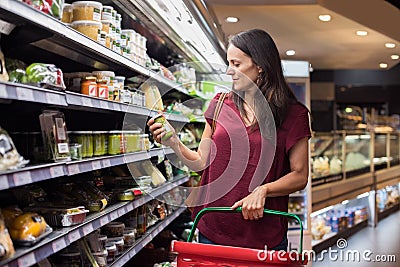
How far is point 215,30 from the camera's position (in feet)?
14.7

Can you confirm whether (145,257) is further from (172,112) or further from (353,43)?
(353,43)

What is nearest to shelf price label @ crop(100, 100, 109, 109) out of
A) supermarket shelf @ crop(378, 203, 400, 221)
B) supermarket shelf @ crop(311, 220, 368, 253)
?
supermarket shelf @ crop(311, 220, 368, 253)

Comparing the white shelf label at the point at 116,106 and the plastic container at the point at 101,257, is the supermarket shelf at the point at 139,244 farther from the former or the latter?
the white shelf label at the point at 116,106

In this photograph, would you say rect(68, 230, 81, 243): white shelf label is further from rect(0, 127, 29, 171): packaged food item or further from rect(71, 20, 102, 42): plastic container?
rect(71, 20, 102, 42): plastic container

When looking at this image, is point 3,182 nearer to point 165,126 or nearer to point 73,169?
point 73,169

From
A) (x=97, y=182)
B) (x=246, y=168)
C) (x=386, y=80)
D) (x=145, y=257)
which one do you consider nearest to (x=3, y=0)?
(x=246, y=168)

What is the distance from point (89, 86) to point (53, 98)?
0.60m

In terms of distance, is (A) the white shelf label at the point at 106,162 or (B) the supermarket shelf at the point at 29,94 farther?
(A) the white shelf label at the point at 106,162

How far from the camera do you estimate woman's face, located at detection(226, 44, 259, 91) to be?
2354 millimetres

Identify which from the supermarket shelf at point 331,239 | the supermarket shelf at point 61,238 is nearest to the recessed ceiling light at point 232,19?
the supermarket shelf at point 331,239

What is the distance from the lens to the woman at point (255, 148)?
90.8 inches

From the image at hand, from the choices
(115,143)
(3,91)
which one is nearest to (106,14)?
(115,143)

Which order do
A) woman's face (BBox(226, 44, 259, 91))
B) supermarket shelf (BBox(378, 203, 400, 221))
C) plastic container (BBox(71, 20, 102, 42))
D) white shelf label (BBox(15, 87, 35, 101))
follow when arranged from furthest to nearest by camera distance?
supermarket shelf (BBox(378, 203, 400, 221)) < plastic container (BBox(71, 20, 102, 42)) < woman's face (BBox(226, 44, 259, 91)) < white shelf label (BBox(15, 87, 35, 101))

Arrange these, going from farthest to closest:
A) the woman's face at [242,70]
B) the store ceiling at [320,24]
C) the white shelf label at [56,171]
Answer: the store ceiling at [320,24] < the woman's face at [242,70] < the white shelf label at [56,171]
